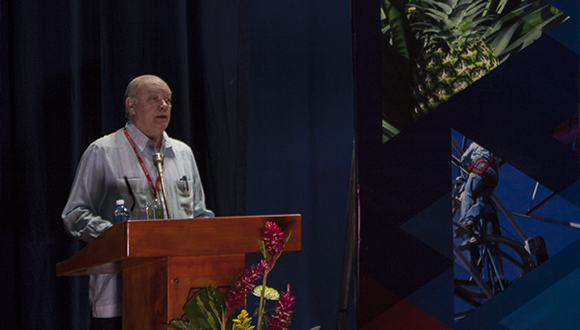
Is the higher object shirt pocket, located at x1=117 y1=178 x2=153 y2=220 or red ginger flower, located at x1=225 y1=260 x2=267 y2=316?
shirt pocket, located at x1=117 y1=178 x2=153 y2=220

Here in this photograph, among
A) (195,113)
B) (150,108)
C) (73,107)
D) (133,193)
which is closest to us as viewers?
(133,193)

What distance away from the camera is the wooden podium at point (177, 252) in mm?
1152

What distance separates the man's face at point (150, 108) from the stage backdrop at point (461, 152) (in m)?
0.78

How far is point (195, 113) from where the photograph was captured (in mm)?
2965

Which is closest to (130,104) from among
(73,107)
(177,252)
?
(73,107)

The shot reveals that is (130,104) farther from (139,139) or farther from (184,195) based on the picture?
(184,195)

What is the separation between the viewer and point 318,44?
320 cm

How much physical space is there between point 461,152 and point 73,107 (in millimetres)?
1765

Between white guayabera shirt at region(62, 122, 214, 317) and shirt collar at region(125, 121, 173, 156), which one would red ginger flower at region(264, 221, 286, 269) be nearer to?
white guayabera shirt at region(62, 122, 214, 317)

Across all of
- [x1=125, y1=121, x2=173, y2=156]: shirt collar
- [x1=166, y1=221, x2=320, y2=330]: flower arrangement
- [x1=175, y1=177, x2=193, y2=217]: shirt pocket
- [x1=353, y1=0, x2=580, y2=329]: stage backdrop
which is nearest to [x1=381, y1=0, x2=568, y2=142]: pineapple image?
[x1=353, y1=0, x2=580, y2=329]: stage backdrop

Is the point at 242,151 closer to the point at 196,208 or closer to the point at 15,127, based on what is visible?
the point at 196,208

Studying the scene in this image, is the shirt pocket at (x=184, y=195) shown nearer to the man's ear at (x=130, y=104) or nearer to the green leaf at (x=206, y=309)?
the man's ear at (x=130, y=104)

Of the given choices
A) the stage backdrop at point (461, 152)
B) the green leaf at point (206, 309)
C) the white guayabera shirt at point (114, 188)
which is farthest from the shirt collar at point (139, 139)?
the green leaf at point (206, 309)

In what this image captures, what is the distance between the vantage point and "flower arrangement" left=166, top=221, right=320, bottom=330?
1.12 meters
